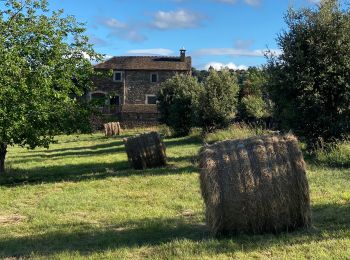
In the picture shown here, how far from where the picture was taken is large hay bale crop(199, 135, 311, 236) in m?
6.38

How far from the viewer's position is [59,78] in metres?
13.5

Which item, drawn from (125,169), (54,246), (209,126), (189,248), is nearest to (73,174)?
(125,169)

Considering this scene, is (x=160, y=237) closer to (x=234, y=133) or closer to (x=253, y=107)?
(x=234, y=133)

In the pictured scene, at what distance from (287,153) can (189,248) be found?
2.02m

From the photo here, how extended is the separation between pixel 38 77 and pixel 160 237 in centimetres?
766

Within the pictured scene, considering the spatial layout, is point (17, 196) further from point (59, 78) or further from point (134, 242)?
point (134, 242)

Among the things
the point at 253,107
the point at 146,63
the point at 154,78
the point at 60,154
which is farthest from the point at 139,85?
the point at 60,154

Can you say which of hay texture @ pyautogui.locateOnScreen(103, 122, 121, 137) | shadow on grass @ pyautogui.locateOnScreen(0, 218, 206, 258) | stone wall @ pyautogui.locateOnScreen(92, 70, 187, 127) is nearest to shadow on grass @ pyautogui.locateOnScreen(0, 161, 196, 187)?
shadow on grass @ pyautogui.locateOnScreen(0, 218, 206, 258)

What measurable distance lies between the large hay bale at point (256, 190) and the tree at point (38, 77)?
700cm

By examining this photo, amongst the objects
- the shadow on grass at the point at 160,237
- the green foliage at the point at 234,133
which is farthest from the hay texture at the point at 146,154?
the shadow on grass at the point at 160,237

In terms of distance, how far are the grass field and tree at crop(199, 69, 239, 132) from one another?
1252 cm

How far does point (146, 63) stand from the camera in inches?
2285

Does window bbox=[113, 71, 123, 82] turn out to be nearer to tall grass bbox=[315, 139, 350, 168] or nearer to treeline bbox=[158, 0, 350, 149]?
treeline bbox=[158, 0, 350, 149]

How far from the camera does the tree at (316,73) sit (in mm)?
14320
